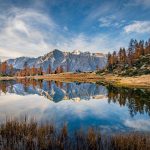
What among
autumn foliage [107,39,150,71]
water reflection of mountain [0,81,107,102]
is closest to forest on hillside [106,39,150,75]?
autumn foliage [107,39,150,71]

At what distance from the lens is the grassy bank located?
16.2 m

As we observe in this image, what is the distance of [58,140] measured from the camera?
58.3ft

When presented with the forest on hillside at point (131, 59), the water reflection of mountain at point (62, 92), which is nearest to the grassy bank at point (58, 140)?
the water reflection of mountain at point (62, 92)

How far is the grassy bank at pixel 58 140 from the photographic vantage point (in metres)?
16.2

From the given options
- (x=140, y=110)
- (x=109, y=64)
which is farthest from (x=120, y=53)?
(x=140, y=110)

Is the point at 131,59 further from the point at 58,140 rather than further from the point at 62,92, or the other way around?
the point at 58,140

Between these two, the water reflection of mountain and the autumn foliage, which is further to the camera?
the autumn foliage

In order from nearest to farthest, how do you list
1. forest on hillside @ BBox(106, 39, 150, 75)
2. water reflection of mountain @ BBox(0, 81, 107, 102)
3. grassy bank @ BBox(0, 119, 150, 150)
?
grassy bank @ BBox(0, 119, 150, 150) → water reflection of mountain @ BBox(0, 81, 107, 102) → forest on hillside @ BBox(106, 39, 150, 75)

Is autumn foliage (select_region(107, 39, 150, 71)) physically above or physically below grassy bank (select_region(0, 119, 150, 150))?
above

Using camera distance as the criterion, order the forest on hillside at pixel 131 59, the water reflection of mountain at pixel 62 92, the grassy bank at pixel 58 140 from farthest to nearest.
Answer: the forest on hillside at pixel 131 59 → the water reflection of mountain at pixel 62 92 → the grassy bank at pixel 58 140

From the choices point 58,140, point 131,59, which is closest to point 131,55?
point 131,59

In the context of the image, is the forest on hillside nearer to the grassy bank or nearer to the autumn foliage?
the autumn foliage

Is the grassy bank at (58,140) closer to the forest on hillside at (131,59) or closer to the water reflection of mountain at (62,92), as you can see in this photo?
the water reflection of mountain at (62,92)

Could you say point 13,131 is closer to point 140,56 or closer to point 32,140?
point 32,140
